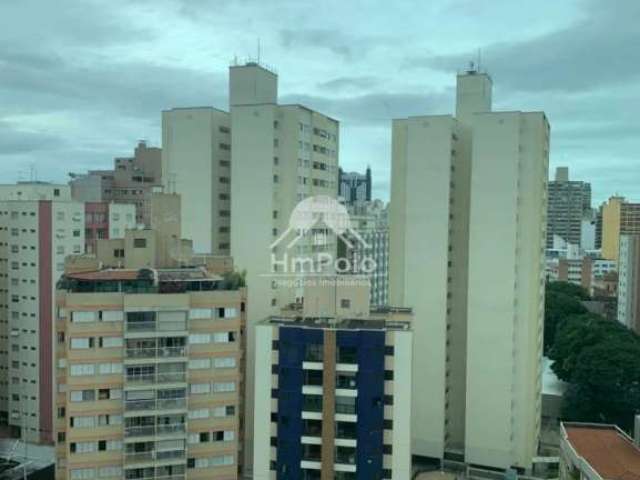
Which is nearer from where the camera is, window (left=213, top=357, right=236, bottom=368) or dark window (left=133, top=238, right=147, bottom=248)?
window (left=213, top=357, right=236, bottom=368)

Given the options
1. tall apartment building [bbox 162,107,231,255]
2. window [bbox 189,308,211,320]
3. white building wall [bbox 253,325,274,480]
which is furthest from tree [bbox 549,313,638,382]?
window [bbox 189,308,211,320]

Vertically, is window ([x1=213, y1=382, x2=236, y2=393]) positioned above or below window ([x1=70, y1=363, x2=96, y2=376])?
below

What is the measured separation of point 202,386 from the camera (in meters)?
21.5

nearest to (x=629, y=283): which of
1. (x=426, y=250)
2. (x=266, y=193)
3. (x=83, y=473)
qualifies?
(x=426, y=250)

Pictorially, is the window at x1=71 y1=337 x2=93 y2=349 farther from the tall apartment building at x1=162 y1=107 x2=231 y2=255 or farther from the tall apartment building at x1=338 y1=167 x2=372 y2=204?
the tall apartment building at x1=338 y1=167 x2=372 y2=204

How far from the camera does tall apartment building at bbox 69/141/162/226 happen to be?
5300 centimetres

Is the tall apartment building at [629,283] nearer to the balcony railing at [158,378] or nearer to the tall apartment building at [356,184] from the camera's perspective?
the tall apartment building at [356,184]

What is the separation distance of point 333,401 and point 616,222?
86.7m

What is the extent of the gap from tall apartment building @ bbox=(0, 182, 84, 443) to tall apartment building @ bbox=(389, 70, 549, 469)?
17379mm

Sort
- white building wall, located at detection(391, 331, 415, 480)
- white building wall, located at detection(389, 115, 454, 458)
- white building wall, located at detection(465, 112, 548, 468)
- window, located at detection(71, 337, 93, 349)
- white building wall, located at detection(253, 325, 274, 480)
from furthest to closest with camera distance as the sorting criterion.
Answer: white building wall, located at detection(389, 115, 454, 458)
white building wall, located at detection(465, 112, 548, 468)
white building wall, located at detection(253, 325, 274, 480)
window, located at detection(71, 337, 93, 349)
white building wall, located at detection(391, 331, 415, 480)

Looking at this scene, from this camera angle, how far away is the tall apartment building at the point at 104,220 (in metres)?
35.6

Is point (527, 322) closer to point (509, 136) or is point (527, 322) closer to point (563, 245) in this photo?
point (509, 136)

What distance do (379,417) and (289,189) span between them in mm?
12138

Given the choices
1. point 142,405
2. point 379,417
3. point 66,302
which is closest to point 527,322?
point 379,417
